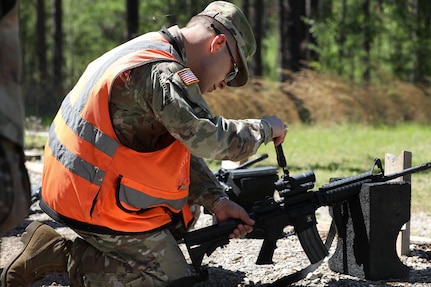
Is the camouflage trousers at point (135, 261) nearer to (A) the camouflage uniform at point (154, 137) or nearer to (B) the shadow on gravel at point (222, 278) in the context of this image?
(A) the camouflage uniform at point (154, 137)

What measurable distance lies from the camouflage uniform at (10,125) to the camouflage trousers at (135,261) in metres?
1.48

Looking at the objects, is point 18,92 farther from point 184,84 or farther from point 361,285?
point 361,285

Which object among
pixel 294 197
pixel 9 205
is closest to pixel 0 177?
pixel 9 205

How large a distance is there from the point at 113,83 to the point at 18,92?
1287 millimetres

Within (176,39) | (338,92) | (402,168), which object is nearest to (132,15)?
(338,92)

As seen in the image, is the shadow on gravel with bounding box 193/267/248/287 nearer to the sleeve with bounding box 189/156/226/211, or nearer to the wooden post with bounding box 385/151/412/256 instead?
the sleeve with bounding box 189/156/226/211

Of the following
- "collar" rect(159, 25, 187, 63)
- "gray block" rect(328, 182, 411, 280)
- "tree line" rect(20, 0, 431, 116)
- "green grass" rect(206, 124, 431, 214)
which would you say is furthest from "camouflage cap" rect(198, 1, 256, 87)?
"tree line" rect(20, 0, 431, 116)

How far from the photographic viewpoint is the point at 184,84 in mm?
3531

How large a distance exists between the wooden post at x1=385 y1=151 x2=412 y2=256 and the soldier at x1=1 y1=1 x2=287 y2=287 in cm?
141

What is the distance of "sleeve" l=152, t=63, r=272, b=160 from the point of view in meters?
3.52

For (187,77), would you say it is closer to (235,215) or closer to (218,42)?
(218,42)

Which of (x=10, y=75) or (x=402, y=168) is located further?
(x=402, y=168)

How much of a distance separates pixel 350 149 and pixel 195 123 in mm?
8846

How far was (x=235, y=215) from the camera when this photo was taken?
4273 mm
